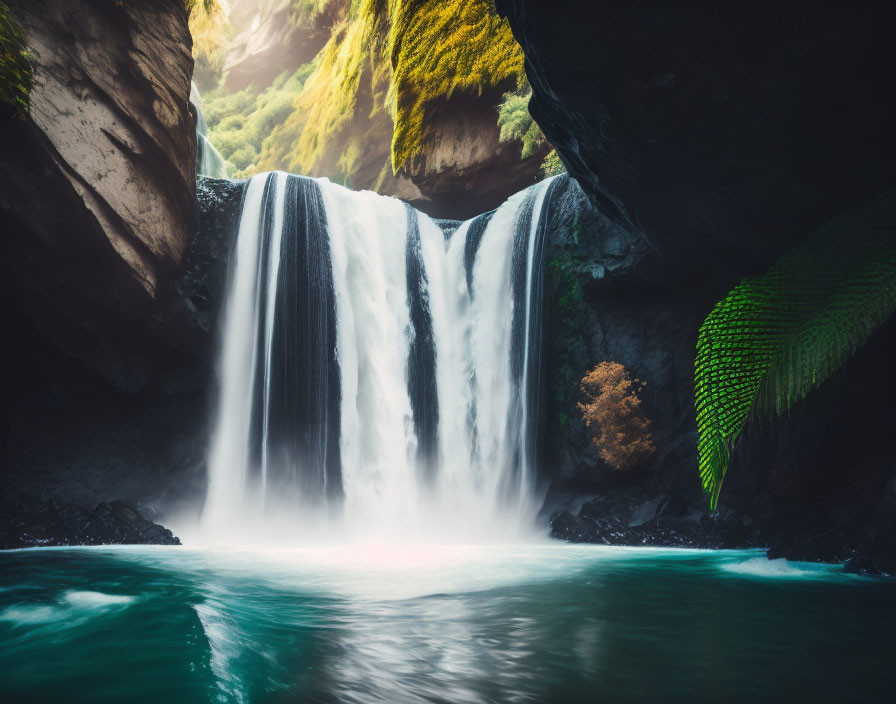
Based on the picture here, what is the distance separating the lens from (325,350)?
1059 centimetres

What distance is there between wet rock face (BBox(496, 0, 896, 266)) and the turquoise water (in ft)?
11.1

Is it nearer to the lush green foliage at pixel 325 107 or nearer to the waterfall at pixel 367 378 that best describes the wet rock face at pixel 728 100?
the waterfall at pixel 367 378

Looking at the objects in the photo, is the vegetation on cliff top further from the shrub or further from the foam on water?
the foam on water

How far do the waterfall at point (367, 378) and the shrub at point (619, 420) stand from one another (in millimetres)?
1290

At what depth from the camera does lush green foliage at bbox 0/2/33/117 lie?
6.88 meters

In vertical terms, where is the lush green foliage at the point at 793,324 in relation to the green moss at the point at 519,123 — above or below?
below

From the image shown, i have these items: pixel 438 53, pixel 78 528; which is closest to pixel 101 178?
pixel 78 528

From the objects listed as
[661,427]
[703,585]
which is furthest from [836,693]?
[661,427]

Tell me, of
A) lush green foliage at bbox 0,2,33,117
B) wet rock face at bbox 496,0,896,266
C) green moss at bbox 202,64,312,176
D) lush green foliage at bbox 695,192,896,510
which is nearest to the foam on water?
lush green foliage at bbox 695,192,896,510

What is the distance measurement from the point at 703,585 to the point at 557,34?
435 centimetres

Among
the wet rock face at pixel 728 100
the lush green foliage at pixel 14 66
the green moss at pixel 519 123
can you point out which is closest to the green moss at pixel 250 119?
the green moss at pixel 519 123

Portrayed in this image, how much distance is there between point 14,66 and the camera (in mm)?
7008

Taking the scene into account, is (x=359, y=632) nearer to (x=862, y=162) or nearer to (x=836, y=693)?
(x=836, y=693)

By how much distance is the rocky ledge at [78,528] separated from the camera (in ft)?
26.4
